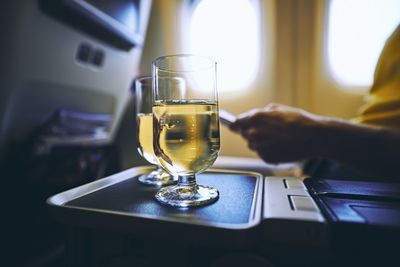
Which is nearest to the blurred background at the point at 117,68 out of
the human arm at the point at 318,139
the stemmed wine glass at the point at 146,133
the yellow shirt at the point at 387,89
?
the stemmed wine glass at the point at 146,133

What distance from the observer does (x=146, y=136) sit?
0.52m

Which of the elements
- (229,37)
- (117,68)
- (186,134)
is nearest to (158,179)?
(186,134)

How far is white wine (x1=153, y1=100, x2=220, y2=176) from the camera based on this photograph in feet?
1.24

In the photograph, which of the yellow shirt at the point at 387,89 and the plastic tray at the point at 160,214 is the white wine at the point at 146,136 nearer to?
the plastic tray at the point at 160,214

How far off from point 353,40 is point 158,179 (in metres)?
1.44

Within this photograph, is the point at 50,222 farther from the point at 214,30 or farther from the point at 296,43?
the point at 296,43

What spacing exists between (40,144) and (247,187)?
725mm

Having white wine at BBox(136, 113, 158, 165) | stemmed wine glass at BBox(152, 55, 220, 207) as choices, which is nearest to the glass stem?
stemmed wine glass at BBox(152, 55, 220, 207)

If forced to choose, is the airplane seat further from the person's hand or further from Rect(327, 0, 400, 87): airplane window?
Rect(327, 0, 400, 87): airplane window

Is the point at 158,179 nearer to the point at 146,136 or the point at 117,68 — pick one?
the point at 146,136

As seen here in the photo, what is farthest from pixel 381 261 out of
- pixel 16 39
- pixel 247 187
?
pixel 16 39

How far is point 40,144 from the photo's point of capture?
89 cm

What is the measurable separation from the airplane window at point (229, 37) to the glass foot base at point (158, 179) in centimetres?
117

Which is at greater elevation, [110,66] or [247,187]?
[110,66]
